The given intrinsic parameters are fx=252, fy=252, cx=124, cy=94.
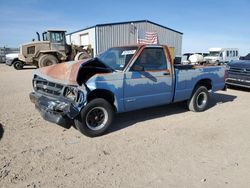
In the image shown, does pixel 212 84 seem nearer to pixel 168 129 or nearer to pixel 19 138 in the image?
pixel 168 129

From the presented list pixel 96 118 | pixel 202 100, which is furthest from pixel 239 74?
pixel 96 118

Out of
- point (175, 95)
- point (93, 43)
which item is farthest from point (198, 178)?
point (93, 43)

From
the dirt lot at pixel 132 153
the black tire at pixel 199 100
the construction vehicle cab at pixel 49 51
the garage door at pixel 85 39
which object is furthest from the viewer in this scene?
the garage door at pixel 85 39

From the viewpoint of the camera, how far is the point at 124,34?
2725cm

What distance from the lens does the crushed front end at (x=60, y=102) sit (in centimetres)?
470

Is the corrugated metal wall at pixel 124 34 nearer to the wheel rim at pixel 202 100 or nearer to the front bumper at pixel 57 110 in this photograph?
the wheel rim at pixel 202 100

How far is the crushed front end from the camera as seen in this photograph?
470 centimetres

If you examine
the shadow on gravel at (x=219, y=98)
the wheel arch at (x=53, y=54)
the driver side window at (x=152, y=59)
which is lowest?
the shadow on gravel at (x=219, y=98)

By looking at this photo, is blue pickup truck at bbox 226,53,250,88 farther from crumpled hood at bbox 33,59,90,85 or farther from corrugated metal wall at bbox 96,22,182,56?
corrugated metal wall at bbox 96,22,182,56

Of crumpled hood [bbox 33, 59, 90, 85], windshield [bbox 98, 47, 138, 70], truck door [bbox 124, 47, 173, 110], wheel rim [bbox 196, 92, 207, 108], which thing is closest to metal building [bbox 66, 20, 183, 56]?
wheel rim [bbox 196, 92, 207, 108]

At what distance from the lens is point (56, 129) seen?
17.8ft

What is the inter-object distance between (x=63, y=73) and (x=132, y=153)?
2122 millimetres

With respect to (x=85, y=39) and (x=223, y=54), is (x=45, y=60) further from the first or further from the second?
(x=223, y=54)

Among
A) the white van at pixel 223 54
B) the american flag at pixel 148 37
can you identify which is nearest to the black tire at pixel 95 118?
the white van at pixel 223 54
